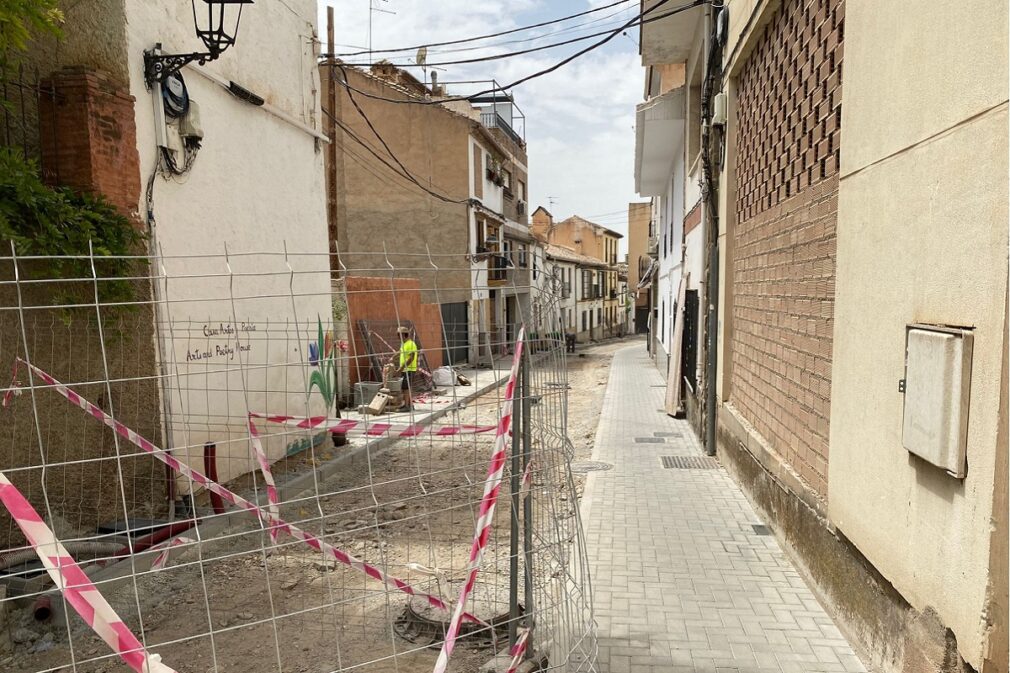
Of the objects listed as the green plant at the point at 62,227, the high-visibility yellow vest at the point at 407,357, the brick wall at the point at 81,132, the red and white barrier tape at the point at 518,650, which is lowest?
the red and white barrier tape at the point at 518,650

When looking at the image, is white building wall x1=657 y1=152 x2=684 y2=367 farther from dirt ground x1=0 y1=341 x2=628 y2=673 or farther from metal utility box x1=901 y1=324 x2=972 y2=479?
metal utility box x1=901 y1=324 x2=972 y2=479

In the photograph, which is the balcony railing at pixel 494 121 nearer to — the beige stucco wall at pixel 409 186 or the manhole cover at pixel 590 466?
the beige stucco wall at pixel 409 186

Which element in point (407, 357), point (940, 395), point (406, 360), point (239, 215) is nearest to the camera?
point (940, 395)

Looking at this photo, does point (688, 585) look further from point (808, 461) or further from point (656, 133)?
point (656, 133)

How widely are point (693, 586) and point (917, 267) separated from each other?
2.48 metres

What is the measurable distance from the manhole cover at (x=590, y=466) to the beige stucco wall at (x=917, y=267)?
3735 mm

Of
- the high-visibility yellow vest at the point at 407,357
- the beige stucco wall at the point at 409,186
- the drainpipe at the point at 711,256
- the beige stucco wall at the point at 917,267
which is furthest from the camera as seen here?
the beige stucco wall at the point at 409,186

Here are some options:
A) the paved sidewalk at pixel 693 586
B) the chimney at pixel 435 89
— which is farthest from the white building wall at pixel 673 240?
the chimney at pixel 435 89

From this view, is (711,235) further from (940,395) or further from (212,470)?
(212,470)

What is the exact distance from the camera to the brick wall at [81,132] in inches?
189

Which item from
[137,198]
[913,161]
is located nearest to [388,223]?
[137,198]

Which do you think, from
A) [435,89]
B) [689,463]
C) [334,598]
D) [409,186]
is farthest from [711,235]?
[435,89]

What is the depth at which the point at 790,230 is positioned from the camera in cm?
471

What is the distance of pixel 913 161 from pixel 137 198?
561 cm
